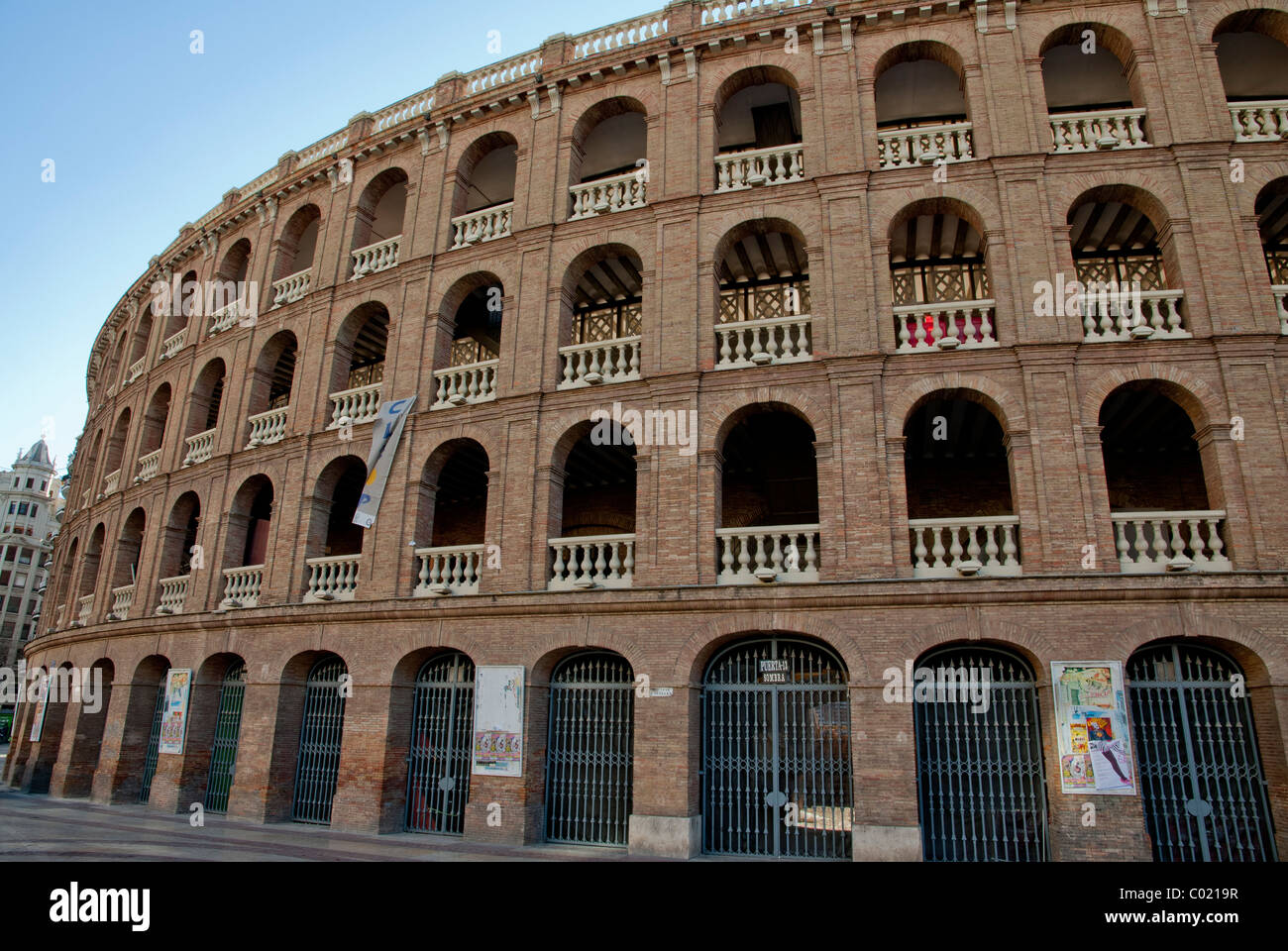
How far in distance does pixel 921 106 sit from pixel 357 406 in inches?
561

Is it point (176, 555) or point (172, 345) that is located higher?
point (172, 345)

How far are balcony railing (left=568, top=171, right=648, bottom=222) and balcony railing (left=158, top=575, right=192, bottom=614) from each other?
1306 cm

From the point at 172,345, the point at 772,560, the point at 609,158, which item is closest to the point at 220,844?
the point at 772,560

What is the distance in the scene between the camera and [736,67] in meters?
15.6

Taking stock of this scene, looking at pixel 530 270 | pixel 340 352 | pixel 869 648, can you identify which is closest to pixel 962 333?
pixel 869 648

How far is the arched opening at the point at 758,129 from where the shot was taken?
1491 centimetres

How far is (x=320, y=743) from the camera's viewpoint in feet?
52.1

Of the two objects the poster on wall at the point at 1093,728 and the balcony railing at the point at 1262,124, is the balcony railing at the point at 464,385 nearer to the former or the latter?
the poster on wall at the point at 1093,728

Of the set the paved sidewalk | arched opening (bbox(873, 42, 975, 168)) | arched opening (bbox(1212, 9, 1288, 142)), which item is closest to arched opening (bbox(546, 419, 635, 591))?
the paved sidewalk

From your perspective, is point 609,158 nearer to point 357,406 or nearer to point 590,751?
point 357,406

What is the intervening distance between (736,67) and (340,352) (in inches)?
433

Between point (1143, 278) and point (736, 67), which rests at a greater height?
point (736, 67)
